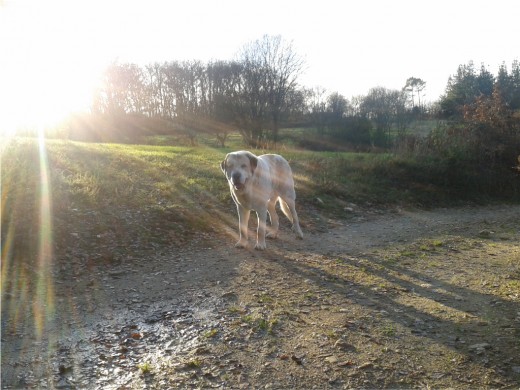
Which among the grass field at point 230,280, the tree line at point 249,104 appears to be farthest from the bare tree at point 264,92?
the grass field at point 230,280

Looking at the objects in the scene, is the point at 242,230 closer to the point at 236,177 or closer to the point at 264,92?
the point at 236,177

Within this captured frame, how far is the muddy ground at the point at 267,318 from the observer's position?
346cm

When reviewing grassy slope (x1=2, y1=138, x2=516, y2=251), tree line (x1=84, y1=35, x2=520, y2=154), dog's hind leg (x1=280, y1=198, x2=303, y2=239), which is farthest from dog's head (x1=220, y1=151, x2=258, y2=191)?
tree line (x1=84, y1=35, x2=520, y2=154)

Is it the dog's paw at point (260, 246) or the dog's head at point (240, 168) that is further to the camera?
the dog's paw at point (260, 246)

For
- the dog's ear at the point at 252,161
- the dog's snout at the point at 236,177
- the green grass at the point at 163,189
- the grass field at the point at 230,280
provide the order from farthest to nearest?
the green grass at the point at 163,189, the dog's ear at the point at 252,161, the dog's snout at the point at 236,177, the grass field at the point at 230,280

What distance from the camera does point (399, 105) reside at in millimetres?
43344

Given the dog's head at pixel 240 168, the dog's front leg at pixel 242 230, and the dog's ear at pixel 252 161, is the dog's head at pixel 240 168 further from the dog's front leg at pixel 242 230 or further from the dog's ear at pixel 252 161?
the dog's front leg at pixel 242 230

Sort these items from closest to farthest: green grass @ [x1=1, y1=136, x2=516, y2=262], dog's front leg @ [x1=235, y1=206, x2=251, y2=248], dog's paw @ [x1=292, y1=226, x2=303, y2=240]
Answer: dog's front leg @ [x1=235, y1=206, x2=251, y2=248] → green grass @ [x1=1, y1=136, x2=516, y2=262] → dog's paw @ [x1=292, y1=226, x2=303, y2=240]

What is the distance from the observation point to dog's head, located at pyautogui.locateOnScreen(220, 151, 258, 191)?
22.5 feet

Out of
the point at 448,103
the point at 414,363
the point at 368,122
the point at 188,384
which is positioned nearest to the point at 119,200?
the point at 188,384

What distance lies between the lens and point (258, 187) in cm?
754

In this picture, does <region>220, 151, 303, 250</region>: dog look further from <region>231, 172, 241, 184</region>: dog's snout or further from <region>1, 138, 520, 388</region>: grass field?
<region>1, 138, 520, 388</region>: grass field

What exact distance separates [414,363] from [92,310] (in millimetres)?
3507

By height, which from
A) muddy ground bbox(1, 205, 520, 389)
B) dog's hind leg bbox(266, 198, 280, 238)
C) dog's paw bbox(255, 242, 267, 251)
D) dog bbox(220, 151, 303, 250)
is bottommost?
muddy ground bbox(1, 205, 520, 389)
